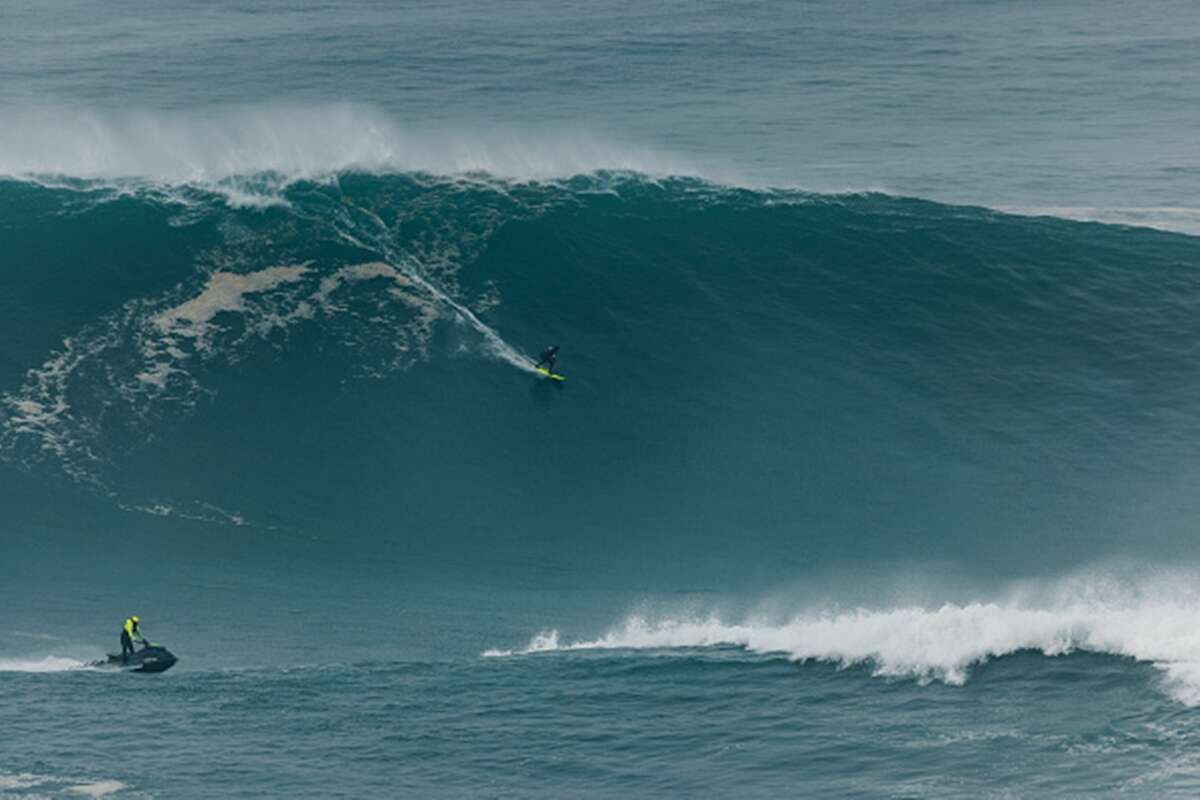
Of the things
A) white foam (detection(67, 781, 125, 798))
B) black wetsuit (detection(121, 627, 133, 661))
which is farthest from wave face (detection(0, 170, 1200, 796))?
black wetsuit (detection(121, 627, 133, 661))

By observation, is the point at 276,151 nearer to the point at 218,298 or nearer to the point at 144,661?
the point at 218,298

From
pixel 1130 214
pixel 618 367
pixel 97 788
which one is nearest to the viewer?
pixel 97 788

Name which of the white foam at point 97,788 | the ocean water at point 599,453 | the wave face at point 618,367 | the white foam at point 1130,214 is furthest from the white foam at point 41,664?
the white foam at point 1130,214

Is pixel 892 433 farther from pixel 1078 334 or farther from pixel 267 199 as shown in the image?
pixel 267 199

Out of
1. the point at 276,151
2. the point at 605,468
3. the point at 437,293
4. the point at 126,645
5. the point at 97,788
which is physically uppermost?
the point at 276,151

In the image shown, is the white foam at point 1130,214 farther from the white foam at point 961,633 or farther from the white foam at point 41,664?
the white foam at point 41,664

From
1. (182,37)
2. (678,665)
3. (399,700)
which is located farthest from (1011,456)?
(182,37)

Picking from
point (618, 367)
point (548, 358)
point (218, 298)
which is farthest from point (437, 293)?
point (218, 298)

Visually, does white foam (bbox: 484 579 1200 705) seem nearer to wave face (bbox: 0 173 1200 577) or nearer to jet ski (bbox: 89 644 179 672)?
wave face (bbox: 0 173 1200 577)
